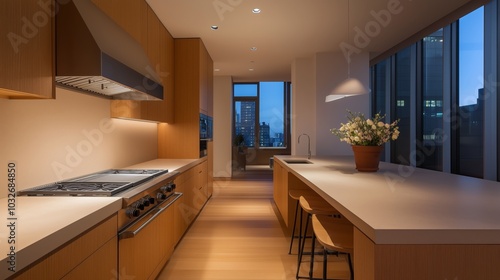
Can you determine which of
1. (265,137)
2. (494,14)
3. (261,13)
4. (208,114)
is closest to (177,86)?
(208,114)

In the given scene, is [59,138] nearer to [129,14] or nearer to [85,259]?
[85,259]

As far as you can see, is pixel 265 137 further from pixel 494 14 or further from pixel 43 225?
pixel 43 225

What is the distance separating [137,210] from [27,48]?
104cm

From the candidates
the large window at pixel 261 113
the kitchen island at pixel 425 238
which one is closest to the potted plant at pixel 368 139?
the kitchen island at pixel 425 238

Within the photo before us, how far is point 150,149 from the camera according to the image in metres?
4.27

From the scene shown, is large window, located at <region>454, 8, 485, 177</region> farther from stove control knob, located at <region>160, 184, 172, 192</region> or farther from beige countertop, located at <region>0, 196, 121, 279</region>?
beige countertop, located at <region>0, 196, 121, 279</region>

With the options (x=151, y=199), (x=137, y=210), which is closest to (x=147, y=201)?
(x=151, y=199)

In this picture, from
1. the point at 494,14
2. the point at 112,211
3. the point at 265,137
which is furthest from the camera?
the point at 265,137

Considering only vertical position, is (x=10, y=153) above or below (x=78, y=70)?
below

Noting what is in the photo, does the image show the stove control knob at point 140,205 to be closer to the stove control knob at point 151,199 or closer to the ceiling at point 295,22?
the stove control knob at point 151,199

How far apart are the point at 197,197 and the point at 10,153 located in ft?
9.48

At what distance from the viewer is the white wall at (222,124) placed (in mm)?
8297

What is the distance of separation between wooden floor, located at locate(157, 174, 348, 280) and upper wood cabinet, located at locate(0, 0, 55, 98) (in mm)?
1868

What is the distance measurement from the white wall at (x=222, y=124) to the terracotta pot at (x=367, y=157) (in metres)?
5.79
